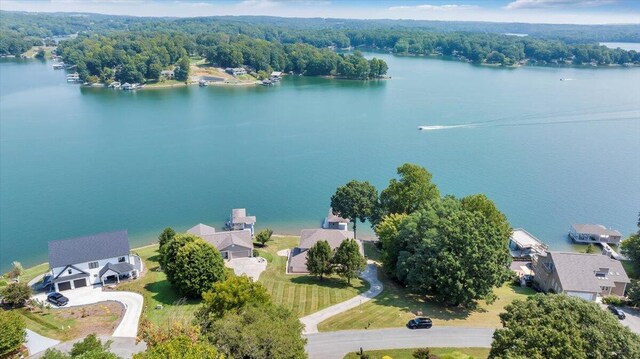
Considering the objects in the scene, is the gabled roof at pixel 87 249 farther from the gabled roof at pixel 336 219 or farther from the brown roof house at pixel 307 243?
the gabled roof at pixel 336 219

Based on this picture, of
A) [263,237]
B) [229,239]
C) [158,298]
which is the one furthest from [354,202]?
[158,298]

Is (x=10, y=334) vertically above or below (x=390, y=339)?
above

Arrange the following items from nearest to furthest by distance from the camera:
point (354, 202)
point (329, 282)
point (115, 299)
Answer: point (115, 299), point (329, 282), point (354, 202)

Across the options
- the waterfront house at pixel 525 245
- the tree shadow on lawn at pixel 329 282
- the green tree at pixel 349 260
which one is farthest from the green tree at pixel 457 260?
the waterfront house at pixel 525 245

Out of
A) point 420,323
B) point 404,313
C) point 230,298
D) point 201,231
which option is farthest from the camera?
point 201,231

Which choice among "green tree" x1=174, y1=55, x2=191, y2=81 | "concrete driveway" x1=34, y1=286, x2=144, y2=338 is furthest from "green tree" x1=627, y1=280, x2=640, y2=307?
"green tree" x1=174, y1=55, x2=191, y2=81

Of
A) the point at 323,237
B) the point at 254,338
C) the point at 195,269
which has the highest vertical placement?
the point at 254,338

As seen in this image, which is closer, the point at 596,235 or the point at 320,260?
the point at 320,260

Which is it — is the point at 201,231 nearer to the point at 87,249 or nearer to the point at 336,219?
the point at 87,249

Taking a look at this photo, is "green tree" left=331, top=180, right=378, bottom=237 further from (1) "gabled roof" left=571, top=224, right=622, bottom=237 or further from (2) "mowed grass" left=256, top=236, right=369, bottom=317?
(1) "gabled roof" left=571, top=224, right=622, bottom=237
